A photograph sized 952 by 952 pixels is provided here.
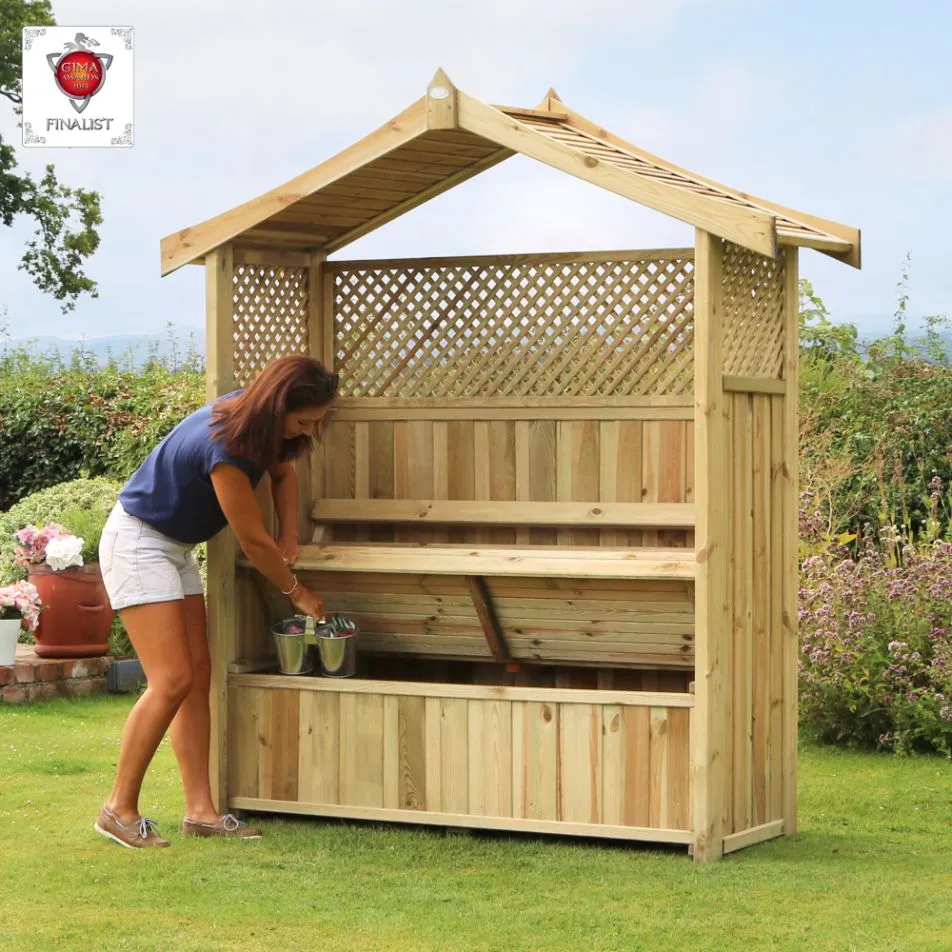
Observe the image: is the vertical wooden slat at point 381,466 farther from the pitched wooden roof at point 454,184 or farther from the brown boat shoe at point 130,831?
the brown boat shoe at point 130,831

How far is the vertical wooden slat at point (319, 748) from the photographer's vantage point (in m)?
5.62

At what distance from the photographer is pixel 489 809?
5383 millimetres

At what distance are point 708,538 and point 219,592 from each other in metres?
1.88

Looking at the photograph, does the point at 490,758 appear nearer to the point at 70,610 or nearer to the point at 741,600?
the point at 741,600

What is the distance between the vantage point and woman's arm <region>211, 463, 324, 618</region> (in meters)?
5.13

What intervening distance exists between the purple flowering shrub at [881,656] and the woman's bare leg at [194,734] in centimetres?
306

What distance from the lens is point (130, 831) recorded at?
5293 mm

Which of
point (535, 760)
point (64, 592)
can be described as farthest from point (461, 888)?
point (64, 592)

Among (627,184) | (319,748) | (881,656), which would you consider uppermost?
(627,184)

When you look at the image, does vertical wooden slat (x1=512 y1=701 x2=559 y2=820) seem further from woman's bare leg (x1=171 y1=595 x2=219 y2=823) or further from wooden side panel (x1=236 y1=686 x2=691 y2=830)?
woman's bare leg (x1=171 y1=595 x2=219 y2=823)

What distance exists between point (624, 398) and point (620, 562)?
934 mm

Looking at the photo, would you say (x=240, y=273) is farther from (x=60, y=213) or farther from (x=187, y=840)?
(x=60, y=213)

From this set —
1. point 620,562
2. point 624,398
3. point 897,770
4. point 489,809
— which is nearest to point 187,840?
point 489,809

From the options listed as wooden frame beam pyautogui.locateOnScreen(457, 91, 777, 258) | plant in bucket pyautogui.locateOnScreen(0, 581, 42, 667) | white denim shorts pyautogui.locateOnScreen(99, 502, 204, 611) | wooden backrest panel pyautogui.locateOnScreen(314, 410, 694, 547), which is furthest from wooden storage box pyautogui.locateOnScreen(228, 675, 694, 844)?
plant in bucket pyautogui.locateOnScreen(0, 581, 42, 667)
